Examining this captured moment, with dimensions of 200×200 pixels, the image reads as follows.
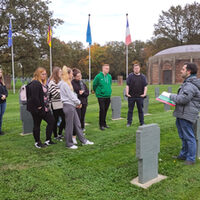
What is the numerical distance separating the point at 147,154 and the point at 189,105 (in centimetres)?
124

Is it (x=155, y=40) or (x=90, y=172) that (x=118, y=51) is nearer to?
(x=155, y=40)

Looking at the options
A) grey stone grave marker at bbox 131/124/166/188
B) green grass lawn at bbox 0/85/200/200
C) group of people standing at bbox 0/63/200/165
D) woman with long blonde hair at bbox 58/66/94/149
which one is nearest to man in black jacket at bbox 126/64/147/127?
group of people standing at bbox 0/63/200/165

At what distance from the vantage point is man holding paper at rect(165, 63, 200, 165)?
3.87 meters

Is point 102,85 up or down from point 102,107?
up

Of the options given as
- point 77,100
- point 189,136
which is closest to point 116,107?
point 77,100

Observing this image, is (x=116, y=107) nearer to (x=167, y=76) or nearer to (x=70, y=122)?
(x=70, y=122)

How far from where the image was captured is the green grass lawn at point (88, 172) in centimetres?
317

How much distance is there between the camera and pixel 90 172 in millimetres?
3859

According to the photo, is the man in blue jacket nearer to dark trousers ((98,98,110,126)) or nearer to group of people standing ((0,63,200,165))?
group of people standing ((0,63,200,165))

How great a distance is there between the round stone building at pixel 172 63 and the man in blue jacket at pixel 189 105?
3147 cm

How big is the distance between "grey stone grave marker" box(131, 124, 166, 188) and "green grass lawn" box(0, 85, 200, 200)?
0.17m

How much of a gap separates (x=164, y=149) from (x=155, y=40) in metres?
50.5

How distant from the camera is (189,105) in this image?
12.9ft

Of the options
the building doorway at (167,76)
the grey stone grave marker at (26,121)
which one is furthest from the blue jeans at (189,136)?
the building doorway at (167,76)
